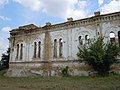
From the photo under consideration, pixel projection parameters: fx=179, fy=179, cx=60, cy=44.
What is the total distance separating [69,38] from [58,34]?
1972 mm

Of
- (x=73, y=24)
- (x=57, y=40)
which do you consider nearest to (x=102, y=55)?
(x=73, y=24)

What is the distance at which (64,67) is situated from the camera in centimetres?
2328

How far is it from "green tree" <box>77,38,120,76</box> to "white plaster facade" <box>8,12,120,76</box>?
7.03 ft

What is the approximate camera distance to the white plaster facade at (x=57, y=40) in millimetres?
21502

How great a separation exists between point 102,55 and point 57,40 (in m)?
8.17

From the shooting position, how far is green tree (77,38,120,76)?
60.8 ft

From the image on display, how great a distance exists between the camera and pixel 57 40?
24953 millimetres

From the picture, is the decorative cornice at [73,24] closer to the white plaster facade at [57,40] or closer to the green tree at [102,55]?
the white plaster facade at [57,40]

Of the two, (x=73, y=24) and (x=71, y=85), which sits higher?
(x=73, y=24)

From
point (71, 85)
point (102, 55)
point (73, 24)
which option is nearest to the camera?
point (71, 85)

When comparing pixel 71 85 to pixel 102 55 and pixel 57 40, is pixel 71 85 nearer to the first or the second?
pixel 102 55

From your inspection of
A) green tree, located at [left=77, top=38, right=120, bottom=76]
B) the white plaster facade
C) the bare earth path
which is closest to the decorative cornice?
the white plaster facade

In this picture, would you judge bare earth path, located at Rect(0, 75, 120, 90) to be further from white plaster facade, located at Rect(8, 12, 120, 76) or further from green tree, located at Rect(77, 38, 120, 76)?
white plaster facade, located at Rect(8, 12, 120, 76)

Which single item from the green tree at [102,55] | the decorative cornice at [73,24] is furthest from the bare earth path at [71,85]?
the decorative cornice at [73,24]
